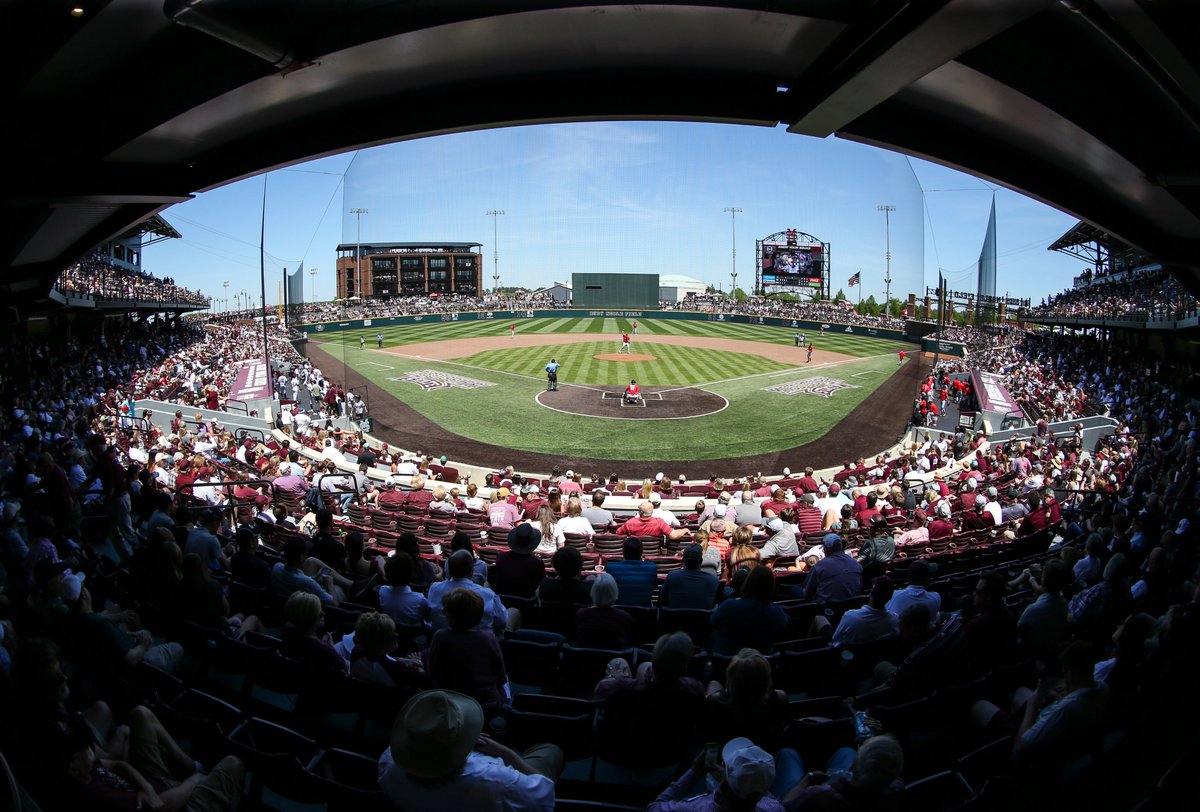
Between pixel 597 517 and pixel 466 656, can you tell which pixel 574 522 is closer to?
pixel 597 517

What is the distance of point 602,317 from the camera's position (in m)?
82.9

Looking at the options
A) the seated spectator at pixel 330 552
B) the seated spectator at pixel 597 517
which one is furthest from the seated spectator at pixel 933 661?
the seated spectator at pixel 597 517

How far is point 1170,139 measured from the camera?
6.84 metres

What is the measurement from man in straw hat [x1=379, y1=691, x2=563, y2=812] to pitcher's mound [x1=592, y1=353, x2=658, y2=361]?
40898 mm

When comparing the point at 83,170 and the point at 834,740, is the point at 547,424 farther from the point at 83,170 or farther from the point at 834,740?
the point at 834,740

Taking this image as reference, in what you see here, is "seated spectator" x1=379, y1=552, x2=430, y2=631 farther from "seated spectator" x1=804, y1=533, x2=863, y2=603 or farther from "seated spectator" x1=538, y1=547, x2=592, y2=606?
"seated spectator" x1=804, y1=533, x2=863, y2=603

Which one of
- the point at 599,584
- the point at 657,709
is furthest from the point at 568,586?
the point at 657,709

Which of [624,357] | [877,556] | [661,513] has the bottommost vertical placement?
[661,513]

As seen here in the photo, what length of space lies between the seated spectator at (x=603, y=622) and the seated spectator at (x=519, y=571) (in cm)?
124

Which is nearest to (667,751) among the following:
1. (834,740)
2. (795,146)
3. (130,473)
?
(834,740)

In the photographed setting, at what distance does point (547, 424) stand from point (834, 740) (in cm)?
2178

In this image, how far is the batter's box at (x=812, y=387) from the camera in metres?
32.9

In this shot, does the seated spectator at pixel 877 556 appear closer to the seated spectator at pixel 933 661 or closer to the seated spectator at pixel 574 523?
the seated spectator at pixel 933 661

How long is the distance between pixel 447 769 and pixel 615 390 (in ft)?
97.5
